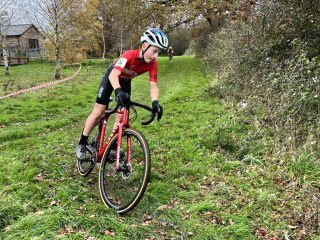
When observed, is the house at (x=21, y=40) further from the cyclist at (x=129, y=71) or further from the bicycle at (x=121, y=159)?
the bicycle at (x=121, y=159)

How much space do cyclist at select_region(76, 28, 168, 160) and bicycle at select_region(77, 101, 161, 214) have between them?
16 centimetres

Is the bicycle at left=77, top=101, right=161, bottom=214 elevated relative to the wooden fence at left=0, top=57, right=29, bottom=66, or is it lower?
lower

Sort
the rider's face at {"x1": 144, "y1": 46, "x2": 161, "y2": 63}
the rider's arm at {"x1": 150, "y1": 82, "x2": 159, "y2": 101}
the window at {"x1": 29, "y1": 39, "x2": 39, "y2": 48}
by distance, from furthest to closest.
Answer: the window at {"x1": 29, "y1": 39, "x2": 39, "y2": 48} → the rider's arm at {"x1": 150, "y1": 82, "x2": 159, "y2": 101} → the rider's face at {"x1": 144, "y1": 46, "x2": 161, "y2": 63}

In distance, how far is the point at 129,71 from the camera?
175 inches

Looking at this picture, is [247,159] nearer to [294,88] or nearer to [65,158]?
[294,88]

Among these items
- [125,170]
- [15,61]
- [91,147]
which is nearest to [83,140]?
[91,147]

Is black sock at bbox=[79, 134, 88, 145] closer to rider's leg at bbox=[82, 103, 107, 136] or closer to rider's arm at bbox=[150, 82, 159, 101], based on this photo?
rider's leg at bbox=[82, 103, 107, 136]

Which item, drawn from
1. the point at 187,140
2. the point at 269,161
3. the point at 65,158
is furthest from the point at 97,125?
the point at 269,161

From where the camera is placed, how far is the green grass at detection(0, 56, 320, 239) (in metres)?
3.47

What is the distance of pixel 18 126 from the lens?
8.72 meters

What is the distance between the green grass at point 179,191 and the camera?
11.4 ft

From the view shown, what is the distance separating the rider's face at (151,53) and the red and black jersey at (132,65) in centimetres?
13

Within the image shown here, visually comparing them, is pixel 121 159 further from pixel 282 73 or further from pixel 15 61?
pixel 15 61

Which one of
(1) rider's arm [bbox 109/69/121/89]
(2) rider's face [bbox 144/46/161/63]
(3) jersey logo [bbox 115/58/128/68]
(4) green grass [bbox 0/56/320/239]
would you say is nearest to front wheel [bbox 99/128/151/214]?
(4) green grass [bbox 0/56/320/239]
